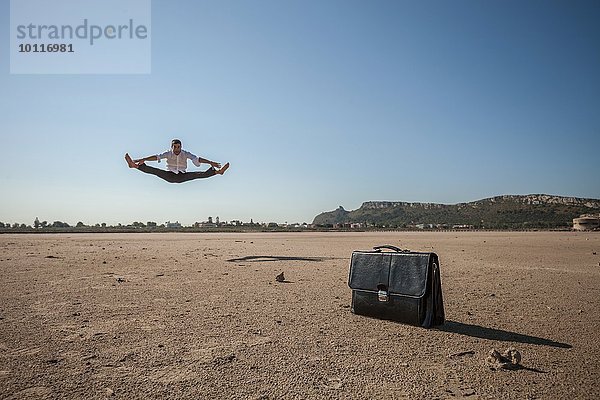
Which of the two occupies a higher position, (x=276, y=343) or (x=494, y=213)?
(x=494, y=213)

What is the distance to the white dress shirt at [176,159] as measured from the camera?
14.1m

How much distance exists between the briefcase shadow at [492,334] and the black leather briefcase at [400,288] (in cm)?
24

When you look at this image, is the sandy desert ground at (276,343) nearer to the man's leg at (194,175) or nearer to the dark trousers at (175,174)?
the dark trousers at (175,174)

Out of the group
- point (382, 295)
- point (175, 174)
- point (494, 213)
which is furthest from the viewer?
point (494, 213)

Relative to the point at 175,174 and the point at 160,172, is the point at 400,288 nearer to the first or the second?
the point at 175,174

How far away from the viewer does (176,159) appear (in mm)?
14125

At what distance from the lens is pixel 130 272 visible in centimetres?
1112

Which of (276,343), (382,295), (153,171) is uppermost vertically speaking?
(153,171)

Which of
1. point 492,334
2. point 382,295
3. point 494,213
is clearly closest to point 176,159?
point 382,295

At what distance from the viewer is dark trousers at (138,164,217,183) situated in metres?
14.2

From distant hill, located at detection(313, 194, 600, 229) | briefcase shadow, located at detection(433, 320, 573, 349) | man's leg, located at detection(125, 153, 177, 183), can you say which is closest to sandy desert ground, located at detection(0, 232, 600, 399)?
briefcase shadow, located at detection(433, 320, 573, 349)

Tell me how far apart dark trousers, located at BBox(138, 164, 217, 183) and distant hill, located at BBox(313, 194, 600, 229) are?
8721 centimetres

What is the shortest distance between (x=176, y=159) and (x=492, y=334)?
12.0 metres

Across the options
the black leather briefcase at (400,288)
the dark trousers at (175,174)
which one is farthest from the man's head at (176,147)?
the black leather briefcase at (400,288)
